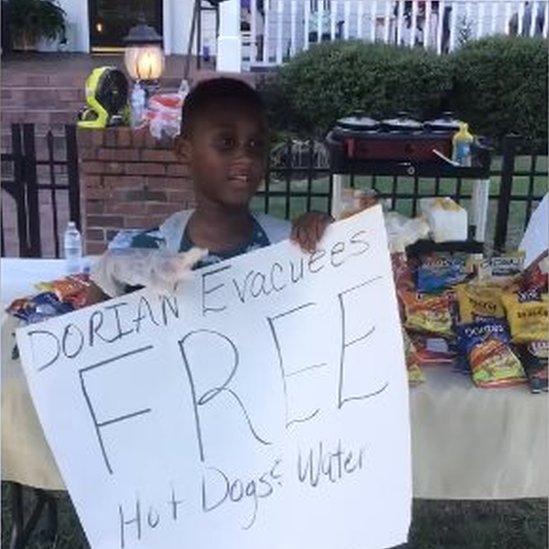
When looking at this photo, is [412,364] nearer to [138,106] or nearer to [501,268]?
[501,268]

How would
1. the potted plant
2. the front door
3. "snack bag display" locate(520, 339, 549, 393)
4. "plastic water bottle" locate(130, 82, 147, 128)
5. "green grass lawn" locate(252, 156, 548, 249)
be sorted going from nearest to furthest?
"snack bag display" locate(520, 339, 549, 393)
"plastic water bottle" locate(130, 82, 147, 128)
"green grass lawn" locate(252, 156, 548, 249)
the potted plant
the front door

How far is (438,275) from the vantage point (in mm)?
2131

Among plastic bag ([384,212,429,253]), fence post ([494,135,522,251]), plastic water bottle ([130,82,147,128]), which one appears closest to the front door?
plastic water bottle ([130,82,147,128])

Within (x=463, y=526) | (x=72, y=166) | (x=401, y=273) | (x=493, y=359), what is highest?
Answer: (x=401, y=273)

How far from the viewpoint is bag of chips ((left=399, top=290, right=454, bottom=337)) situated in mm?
1958

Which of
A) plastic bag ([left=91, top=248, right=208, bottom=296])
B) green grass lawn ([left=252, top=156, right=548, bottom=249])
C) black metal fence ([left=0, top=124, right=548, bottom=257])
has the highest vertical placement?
plastic bag ([left=91, top=248, right=208, bottom=296])

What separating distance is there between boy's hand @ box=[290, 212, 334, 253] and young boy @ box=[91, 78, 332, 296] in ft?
0.71

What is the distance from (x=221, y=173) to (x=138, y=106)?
3298 millimetres

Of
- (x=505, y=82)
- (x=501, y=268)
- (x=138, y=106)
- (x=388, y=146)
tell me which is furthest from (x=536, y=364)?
(x=505, y=82)

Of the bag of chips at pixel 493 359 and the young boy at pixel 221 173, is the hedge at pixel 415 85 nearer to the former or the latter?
the young boy at pixel 221 173

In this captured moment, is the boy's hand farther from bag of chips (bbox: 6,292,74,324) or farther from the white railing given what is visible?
the white railing

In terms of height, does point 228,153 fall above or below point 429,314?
above

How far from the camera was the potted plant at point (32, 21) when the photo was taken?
12438mm

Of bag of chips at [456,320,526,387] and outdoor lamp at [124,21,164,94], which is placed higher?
outdoor lamp at [124,21,164,94]
